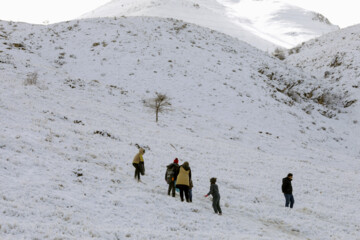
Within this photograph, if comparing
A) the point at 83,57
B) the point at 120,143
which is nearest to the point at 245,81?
the point at 83,57

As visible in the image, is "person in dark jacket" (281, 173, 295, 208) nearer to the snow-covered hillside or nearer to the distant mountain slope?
the snow-covered hillside

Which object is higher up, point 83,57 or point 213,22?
point 213,22

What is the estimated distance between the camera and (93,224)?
884cm

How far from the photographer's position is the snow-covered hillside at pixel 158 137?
1039 centimetres

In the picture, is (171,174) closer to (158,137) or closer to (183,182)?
(183,182)

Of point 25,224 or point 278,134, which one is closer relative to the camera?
point 25,224

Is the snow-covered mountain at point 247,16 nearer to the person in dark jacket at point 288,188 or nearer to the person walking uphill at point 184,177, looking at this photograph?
the person in dark jacket at point 288,188

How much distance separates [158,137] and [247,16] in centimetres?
12340

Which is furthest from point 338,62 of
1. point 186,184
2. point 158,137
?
point 186,184

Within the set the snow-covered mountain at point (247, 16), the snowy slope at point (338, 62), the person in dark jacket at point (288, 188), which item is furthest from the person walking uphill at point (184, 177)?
the snow-covered mountain at point (247, 16)

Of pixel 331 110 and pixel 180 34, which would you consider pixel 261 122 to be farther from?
pixel 180 34

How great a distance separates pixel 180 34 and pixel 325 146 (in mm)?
37600

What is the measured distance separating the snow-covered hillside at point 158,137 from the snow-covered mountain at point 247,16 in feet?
108

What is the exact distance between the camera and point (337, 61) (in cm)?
5828
